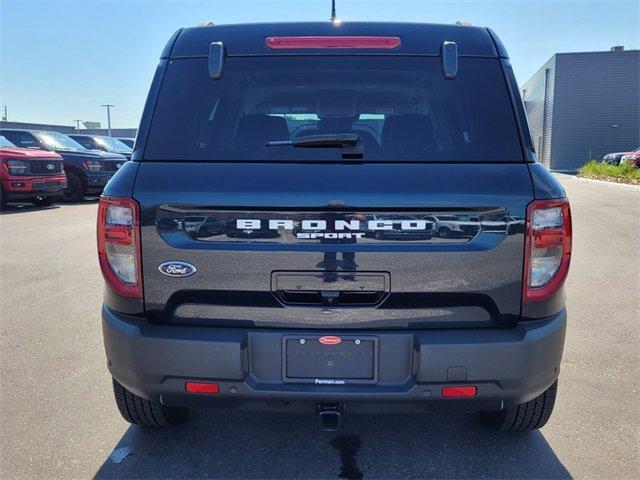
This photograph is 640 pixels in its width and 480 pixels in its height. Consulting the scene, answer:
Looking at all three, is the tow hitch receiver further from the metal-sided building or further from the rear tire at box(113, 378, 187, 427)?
the metal-sided building

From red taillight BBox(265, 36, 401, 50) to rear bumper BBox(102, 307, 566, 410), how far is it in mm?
1274

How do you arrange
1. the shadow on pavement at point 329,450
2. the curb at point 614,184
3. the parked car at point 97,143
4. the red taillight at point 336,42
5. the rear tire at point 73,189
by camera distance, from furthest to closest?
the parked car at point 97,143, the curb at point 614,184, the rear tire at point 73,189, the shadow on pavement at point 329,450, the red taillight at point 336,42

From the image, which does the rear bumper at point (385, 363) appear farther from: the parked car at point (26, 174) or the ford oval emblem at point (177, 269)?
the parked car at point (26, 174)

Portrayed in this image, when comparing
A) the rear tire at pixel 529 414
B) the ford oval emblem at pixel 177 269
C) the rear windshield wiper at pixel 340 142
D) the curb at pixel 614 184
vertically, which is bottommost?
the curb at pixel 614 184

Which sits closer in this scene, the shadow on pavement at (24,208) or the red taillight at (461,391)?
the red taillight at (461,391)

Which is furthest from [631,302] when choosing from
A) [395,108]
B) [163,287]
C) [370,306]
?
[163,287]

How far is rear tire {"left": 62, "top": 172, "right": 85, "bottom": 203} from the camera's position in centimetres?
1433

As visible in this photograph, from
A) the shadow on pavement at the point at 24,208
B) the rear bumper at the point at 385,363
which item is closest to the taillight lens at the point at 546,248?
the rear bumper at the point at 385,363

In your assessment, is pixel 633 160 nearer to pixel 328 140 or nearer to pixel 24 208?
pixel 24 208

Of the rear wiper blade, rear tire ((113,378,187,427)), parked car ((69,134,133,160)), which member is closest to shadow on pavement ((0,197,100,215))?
parked car ((69,134,133,160))

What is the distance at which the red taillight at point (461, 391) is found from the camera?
7.02 feet

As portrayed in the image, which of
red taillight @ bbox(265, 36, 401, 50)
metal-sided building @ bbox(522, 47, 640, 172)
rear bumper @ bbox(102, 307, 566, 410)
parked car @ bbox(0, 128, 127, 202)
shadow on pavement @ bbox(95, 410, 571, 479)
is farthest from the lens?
metal-sided building @ bbox(522, 47, 640, 172)

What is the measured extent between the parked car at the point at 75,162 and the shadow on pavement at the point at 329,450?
40.0 feet

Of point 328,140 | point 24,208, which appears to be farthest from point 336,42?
point 24,208
